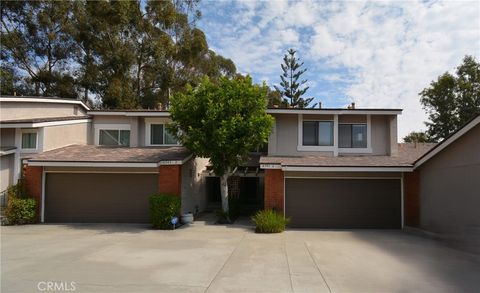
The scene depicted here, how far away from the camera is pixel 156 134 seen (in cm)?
2219

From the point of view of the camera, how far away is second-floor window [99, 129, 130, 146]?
22812 millimetres

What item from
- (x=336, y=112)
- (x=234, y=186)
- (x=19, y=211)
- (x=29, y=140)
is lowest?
(x=19, y=211)

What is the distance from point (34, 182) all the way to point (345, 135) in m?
14.7

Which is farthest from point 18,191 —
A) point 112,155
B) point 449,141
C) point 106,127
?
point 449,141

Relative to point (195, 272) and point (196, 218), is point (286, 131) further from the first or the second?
point (195, 272)

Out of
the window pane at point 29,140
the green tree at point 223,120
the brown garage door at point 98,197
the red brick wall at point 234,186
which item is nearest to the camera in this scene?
the green tree at point 223,120

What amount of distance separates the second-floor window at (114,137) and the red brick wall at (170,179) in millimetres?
6030

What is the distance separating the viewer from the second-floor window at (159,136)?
22.0 meters

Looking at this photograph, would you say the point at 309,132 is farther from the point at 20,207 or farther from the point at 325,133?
the point at 20,207

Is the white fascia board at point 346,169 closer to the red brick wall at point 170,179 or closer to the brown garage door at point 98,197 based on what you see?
the red brick wall at point 170,179

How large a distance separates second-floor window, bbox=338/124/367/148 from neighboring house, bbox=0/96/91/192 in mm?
13867

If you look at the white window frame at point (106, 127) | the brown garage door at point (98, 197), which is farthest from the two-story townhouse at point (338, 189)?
the white window frame at point (106, 127)

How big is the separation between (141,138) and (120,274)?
14054mm

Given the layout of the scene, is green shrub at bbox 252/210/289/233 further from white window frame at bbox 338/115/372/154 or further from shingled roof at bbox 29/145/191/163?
white window frame at bbox 338/115/372/154
